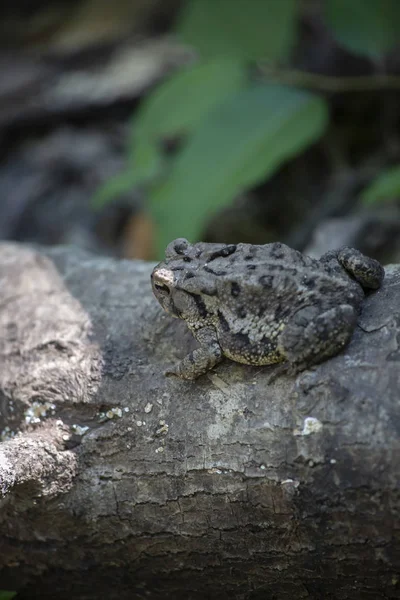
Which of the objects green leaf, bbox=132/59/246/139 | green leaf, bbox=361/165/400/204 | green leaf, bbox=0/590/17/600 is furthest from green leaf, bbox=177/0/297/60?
→ green leaf, bbox=0/590/17/600

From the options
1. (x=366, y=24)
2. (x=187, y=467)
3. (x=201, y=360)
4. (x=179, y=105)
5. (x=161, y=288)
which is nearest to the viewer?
(x=187, y=467)

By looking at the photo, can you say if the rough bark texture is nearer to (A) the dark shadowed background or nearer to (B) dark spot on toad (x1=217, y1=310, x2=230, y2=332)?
(B) dark spot on toad (x1=217, y1=310, x2=230, y2=332)

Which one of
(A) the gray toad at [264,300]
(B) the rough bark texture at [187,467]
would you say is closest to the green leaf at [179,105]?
(B) the rough bark texture at [187,467]

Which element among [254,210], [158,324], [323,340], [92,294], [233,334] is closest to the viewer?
[323,340]

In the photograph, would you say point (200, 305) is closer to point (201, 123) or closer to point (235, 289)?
point (235, 289)

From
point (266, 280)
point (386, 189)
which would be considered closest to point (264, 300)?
point (266, 280)

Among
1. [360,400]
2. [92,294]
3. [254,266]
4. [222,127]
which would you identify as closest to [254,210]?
[222,127]

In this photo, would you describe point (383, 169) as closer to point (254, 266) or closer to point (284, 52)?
point (284, 52)
